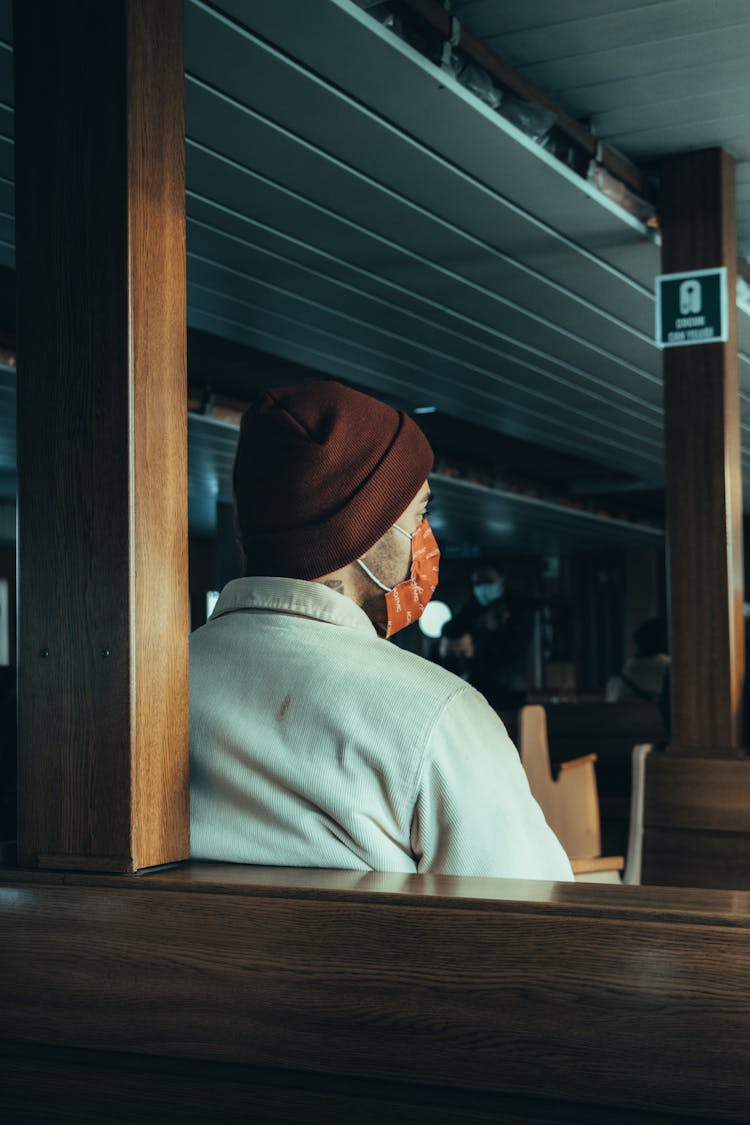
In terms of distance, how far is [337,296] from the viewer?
535 cm

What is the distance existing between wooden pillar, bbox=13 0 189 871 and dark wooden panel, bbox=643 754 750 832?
2.41 meters

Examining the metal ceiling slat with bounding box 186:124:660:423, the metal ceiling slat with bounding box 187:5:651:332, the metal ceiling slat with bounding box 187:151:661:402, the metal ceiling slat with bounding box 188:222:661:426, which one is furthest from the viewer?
the metal ceiling slat with bounding box 188:222:661:426

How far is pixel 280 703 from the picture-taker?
1.68 metres

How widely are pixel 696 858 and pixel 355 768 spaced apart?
7.98 ft

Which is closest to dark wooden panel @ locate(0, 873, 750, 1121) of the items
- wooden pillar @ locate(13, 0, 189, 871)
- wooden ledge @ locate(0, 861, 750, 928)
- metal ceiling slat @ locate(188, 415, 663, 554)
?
wooden ledge @ locate(0, 861, 750, 928)

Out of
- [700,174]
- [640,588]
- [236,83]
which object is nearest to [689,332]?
[700,174]

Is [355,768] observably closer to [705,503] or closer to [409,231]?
[705,503]

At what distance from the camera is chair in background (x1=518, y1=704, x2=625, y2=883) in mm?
4668

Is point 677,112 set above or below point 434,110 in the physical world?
above

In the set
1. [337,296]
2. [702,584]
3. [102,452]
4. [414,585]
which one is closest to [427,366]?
[337,296]

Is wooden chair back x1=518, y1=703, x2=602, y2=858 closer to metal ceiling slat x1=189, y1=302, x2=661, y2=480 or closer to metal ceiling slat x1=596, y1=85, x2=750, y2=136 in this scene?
metal ceiling slat x1=596, y1=85, x2=750, y2=136

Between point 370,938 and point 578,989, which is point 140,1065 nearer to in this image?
point 370,938

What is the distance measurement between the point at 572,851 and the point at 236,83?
→ 2.95 metres

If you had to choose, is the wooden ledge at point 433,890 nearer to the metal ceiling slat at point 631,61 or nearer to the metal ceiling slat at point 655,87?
the metal ceiling slat at point 631,61
